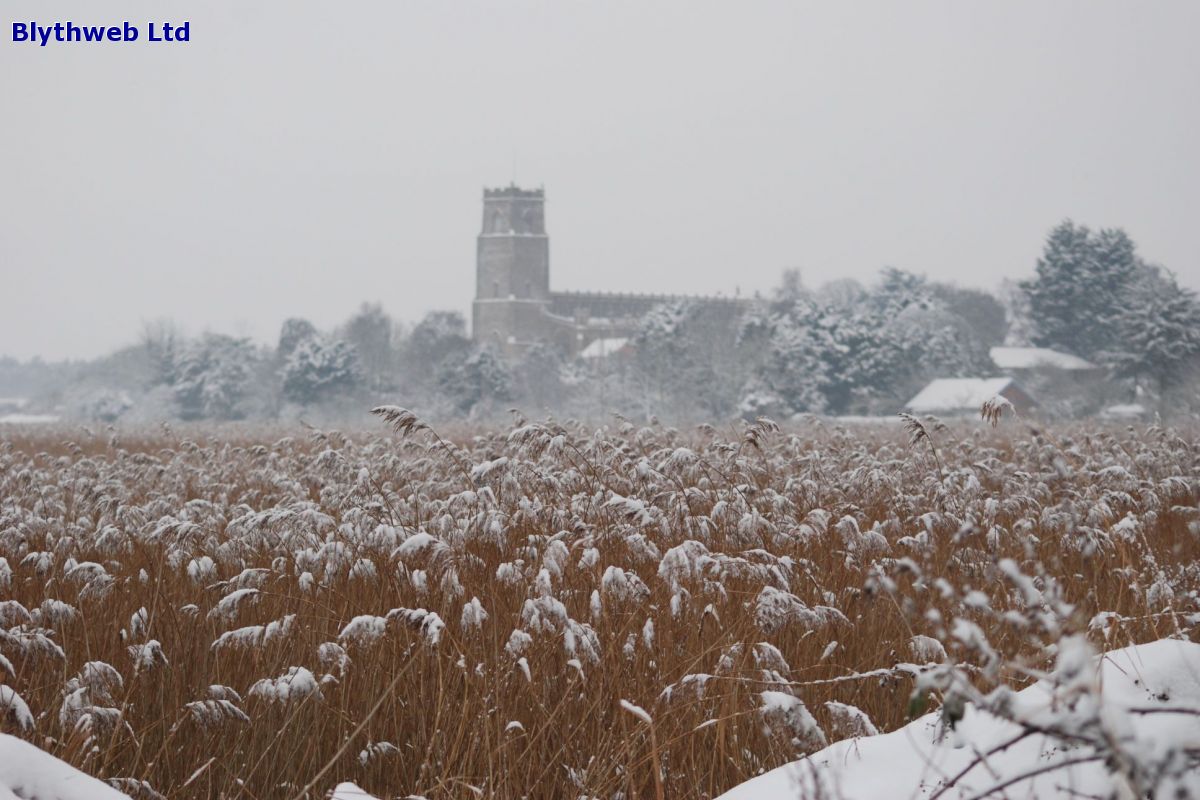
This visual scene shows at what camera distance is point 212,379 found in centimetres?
6638

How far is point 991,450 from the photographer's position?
1107 cm

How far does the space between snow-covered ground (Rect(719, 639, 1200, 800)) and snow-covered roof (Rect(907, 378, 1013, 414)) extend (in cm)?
5581

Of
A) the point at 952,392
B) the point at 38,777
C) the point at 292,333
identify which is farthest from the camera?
the point at 292,333

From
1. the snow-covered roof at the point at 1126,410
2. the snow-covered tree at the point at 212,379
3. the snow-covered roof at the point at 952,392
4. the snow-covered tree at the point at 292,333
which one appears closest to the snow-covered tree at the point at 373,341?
the snow-covered tree at the point at 292,333

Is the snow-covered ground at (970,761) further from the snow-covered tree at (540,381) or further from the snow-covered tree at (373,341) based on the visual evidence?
the snow-covered tree at (373,341)

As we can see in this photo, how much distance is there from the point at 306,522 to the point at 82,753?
2.04 metres

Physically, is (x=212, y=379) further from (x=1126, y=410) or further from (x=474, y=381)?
(x=1126, y=410)

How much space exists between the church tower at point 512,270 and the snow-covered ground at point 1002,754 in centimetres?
9760

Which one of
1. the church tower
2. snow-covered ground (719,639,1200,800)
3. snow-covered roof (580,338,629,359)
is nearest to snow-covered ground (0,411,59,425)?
the church tower

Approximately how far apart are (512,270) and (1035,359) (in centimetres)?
5253

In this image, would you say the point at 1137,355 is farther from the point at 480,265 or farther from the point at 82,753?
the point at 480,265

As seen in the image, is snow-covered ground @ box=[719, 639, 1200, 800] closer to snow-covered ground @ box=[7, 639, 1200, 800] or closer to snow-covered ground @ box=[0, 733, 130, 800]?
snow-covered ground @ box=[7, 639, 1200, 800]

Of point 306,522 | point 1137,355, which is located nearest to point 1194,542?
point 306,522

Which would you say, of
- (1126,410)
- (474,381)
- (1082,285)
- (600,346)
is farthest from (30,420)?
(1082,285)
